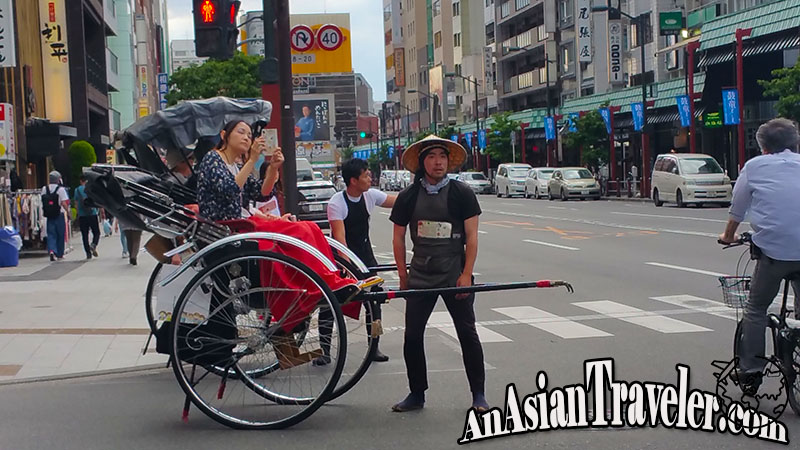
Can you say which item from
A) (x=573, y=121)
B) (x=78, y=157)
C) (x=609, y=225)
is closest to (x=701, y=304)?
(x=609, y=225)

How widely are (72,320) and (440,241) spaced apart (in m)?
6.88

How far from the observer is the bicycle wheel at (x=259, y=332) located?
22.0 ft

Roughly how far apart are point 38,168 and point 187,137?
28.4m

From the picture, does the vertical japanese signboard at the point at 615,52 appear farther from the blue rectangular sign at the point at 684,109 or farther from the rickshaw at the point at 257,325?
the rickshaw at the point at 257,325

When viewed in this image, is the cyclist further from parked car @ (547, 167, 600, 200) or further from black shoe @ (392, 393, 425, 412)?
parked car @ (547, 167, 600, 200)

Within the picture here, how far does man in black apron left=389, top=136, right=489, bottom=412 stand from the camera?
6.93m

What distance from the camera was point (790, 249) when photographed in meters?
6.49

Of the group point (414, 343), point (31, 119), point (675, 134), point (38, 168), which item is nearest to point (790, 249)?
point (414, 343)

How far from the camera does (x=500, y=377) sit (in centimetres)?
836

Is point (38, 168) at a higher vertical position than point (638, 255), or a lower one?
higher

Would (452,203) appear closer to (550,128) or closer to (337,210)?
(337,210)

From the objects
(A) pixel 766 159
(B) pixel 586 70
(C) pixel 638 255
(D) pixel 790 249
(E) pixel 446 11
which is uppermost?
(E) pixel 446 11

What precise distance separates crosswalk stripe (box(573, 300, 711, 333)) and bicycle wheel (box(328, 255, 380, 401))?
12.7ft

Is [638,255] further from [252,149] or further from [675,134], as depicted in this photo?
[675,134]
